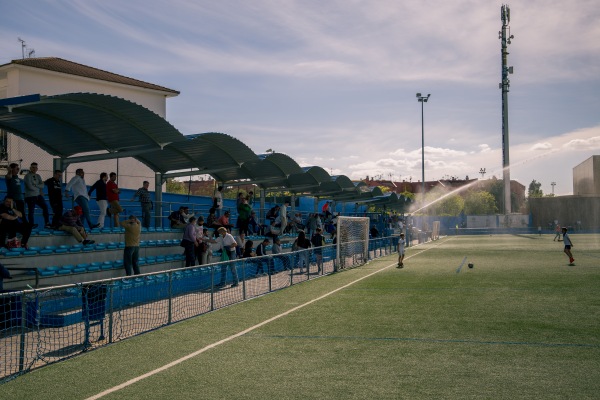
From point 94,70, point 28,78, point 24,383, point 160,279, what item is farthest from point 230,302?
point 94,70

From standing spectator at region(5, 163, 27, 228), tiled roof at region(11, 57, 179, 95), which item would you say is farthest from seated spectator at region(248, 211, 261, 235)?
tiled roof at region(11, 57, 179, 95)

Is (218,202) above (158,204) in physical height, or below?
above

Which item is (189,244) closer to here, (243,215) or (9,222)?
(9,222)

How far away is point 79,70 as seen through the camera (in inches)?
1677

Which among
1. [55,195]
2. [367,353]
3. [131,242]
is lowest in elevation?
[367,353]

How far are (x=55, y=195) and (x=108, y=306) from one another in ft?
23.9

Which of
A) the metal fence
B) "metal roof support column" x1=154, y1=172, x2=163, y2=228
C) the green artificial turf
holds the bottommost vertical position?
the green artificial turf

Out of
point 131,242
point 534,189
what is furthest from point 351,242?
point 534,189

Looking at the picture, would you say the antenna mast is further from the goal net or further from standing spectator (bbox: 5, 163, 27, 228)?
standing spectator (bbox: 5, 163, 27, 228)

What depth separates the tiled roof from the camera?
127ft

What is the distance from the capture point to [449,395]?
22.3 feet

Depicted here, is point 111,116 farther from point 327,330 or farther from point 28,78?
point 28,78

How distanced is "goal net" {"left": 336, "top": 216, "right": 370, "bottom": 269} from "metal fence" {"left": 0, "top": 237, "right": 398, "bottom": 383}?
823cm

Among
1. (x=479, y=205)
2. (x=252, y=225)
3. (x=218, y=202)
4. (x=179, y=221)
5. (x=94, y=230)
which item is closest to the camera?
(x=94, y=230)
